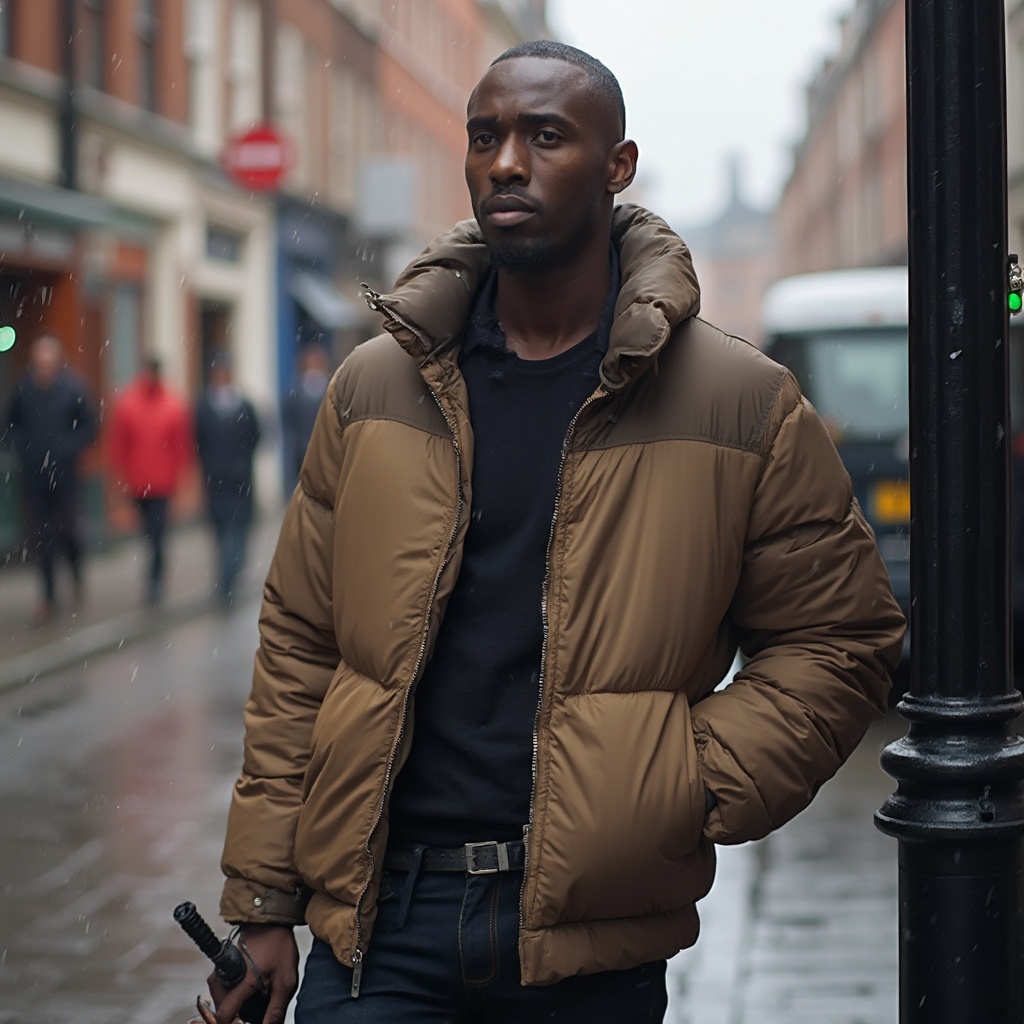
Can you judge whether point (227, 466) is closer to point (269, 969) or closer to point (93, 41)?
point (93, 41)

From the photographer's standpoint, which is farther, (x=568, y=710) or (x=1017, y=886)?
(x=1017, y=886)

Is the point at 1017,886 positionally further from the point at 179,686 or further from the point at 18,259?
the point at 18,259

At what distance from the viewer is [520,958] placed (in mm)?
2342

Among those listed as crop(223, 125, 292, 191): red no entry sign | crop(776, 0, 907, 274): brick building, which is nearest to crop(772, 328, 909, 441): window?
crop(223, 125, 292, 191): red no entry sign

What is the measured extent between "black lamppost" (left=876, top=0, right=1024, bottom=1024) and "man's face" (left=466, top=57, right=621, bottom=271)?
508 mm

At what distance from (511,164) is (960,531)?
2.67ft

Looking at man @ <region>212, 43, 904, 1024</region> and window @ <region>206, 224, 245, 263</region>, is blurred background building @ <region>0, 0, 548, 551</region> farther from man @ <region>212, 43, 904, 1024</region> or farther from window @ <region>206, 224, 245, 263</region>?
man @ <region>212, 43, 904, 1024</region>

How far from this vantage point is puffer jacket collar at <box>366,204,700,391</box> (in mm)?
2373

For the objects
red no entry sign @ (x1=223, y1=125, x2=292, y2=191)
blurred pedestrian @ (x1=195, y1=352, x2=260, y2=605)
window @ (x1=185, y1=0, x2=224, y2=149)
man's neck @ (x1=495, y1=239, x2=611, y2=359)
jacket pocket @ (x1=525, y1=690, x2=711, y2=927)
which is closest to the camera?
jacket pocket @ (x1=525, y1=690, x2=711, y2=927)

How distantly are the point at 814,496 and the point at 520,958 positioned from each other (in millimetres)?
703

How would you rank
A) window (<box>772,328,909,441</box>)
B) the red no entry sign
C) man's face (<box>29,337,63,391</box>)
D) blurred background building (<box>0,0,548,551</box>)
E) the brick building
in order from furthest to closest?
the brick building → the red no entry sign → blurred background building (<box>0,0,548,551</box>) → man's face (<box>29,337,63,391</box>) → window (<box>772,328,909,441</box>)

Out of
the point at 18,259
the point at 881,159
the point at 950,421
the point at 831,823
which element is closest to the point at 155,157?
the point at 18,259

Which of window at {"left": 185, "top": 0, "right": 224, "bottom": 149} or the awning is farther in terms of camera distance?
the awning

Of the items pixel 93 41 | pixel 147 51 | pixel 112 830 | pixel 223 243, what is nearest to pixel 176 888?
pixel 112 830
